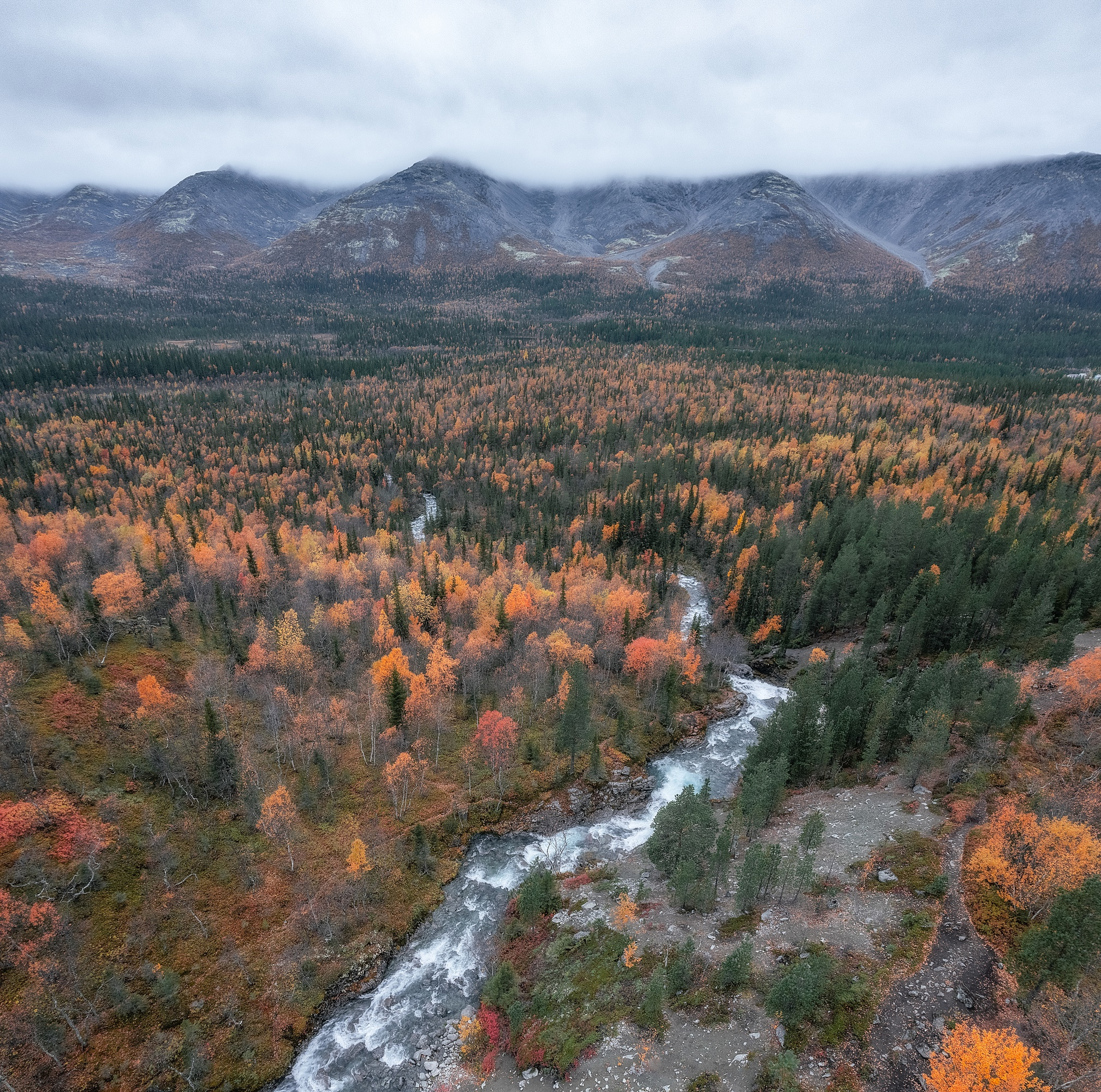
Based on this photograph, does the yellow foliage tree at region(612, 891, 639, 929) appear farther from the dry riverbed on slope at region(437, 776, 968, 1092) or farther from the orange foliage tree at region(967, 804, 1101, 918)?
the orange foliage tree at region(967, 804, 1101, 918)

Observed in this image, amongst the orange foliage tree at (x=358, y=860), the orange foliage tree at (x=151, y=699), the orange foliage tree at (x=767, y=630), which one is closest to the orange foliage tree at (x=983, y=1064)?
the orange foliage tree at (x=358, y=860)

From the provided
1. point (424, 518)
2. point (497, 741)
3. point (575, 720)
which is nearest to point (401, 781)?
point (497, 741)

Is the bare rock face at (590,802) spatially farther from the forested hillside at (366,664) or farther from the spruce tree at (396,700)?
the spruce tree at (396,700)

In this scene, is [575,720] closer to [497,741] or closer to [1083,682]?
[497,741]

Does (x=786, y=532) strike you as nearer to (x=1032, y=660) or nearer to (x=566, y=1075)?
(x=1032, y=660)

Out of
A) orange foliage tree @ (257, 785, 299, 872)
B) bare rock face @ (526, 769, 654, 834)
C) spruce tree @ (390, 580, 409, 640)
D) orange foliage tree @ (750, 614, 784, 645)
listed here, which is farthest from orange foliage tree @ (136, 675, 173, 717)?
orange foliage tree @ (750, 614, 784, 645)

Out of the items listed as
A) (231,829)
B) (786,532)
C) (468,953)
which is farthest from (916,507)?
(231,829)
